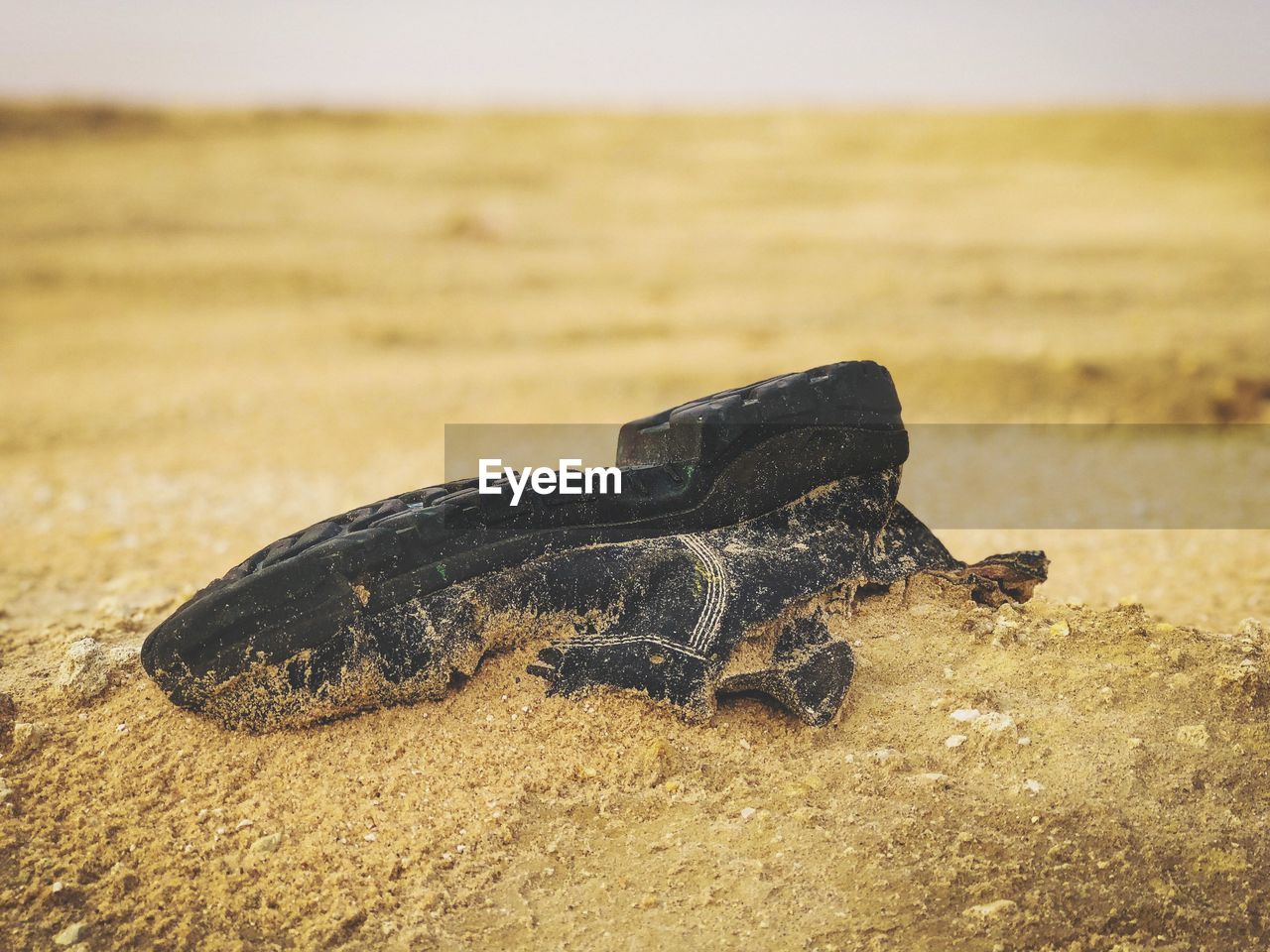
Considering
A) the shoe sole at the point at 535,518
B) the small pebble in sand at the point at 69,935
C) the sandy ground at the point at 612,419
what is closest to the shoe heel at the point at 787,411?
the shoe sole at the point at 535,518

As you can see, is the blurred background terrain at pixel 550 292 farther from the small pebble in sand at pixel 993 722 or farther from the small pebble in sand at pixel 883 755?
the small pebble in sand at pixel 883 755

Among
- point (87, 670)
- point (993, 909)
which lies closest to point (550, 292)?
point (87, 670)

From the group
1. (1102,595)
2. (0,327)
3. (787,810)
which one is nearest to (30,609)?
(787,810)

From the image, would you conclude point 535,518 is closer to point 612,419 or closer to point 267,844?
point 267,844

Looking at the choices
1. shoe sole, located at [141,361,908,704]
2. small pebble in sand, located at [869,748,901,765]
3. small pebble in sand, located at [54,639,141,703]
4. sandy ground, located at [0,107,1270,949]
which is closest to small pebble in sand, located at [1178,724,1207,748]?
sandy ground, located at [0,107,1270,949]

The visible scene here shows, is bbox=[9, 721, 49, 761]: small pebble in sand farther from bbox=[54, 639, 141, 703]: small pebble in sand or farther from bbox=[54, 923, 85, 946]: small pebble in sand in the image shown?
bbox=[54, 923, 85, 946]: small pebble in sand

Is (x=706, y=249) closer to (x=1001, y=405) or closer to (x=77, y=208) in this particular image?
(x=1001, y=405)
